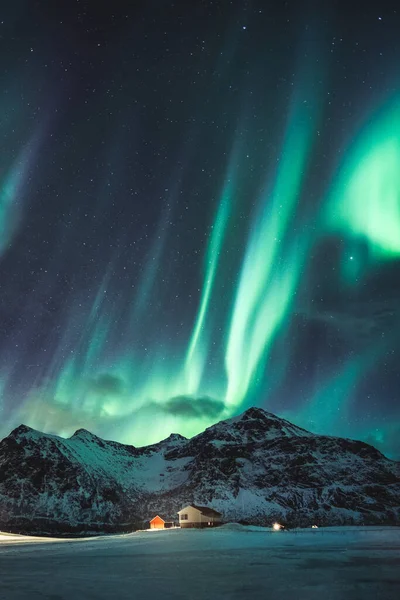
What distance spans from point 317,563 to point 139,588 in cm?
1357

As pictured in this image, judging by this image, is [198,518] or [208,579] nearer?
[208,579]

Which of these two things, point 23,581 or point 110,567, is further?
point 110,567

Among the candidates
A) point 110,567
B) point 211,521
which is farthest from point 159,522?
point 110,567

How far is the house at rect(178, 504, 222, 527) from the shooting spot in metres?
122

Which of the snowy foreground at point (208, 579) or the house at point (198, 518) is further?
the house at point (198, 518)

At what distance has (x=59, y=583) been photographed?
67.9 ft

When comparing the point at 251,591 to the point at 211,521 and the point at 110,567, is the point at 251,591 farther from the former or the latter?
the point at 211,521

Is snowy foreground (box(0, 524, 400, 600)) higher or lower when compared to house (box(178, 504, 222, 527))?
higher

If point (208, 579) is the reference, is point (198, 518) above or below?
below

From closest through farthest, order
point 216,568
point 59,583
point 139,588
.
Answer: point 139,588 < point 59,583 < point 216,568

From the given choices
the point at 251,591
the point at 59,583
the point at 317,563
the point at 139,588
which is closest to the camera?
the point at 251,591

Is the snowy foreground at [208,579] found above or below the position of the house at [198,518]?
above

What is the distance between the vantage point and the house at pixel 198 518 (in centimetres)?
12169

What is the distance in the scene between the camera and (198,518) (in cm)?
12250
